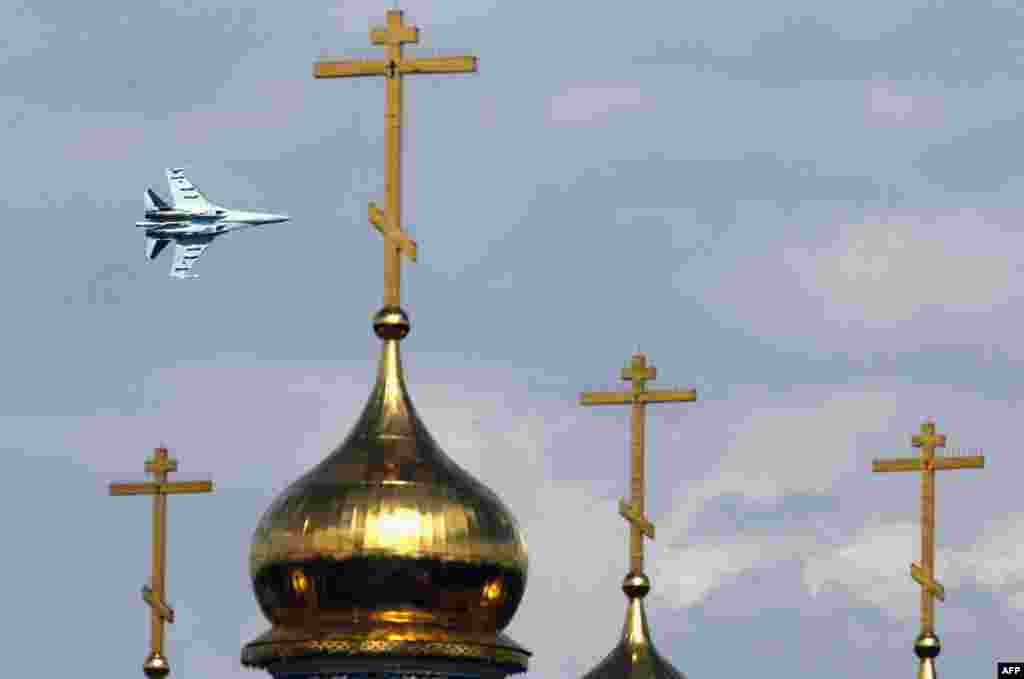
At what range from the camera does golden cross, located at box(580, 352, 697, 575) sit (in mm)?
94750

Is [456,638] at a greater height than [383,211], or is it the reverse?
[383,211]

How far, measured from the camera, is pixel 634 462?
9544 cm

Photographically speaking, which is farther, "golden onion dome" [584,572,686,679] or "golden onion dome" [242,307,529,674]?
"golden onion dome" [584,572,686,679]

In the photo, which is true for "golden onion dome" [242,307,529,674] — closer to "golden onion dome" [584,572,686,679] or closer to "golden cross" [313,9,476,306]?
"golden cross" [313,9,476,306]

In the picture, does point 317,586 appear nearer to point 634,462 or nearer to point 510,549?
point 510,549

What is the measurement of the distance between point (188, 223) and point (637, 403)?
23.5ft

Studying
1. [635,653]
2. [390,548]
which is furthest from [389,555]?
[635,653]

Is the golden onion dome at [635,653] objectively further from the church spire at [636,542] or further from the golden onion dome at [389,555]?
the golden onion dome at [389,555]

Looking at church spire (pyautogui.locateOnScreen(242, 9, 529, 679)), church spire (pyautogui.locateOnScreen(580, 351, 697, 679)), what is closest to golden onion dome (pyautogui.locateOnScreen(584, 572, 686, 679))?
church spire (pyautogui.locateOnScreen(580, 351, 697, 679))

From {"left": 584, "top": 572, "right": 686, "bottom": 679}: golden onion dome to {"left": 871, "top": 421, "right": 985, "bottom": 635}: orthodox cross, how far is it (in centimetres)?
374

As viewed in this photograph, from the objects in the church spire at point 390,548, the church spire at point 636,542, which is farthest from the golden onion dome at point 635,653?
the church spire at point 390,548

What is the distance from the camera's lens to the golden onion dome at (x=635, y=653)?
95.1m

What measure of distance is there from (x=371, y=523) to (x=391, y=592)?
2.89 feet

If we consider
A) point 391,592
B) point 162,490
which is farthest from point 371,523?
point 162,490
